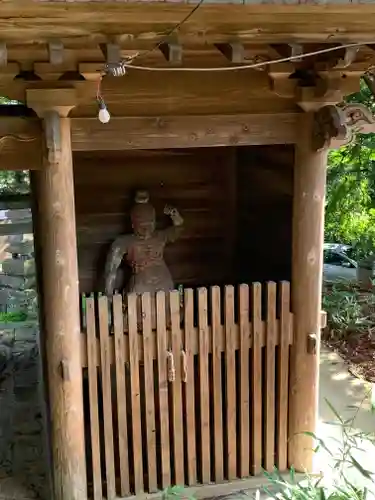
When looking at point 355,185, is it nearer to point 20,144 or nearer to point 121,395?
point 121,395

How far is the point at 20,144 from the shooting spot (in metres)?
3.97

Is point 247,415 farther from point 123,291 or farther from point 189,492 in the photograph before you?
point 123,291

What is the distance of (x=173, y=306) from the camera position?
4.20 metres

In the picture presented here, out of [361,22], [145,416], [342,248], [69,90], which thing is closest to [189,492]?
[145,416]

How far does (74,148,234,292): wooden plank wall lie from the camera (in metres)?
5.80

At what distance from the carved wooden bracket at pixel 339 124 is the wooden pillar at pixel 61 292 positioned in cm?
148

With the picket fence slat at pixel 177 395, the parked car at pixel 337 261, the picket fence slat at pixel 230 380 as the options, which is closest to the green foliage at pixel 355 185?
the parked car at pixel 337 261

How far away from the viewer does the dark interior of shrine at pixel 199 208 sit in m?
5.59

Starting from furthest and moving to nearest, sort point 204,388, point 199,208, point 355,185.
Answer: point 355,185 → point 199,208 → point 204,388

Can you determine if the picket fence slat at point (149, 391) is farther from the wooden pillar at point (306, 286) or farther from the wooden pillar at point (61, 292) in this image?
the wooden pillar at point (306, 286)

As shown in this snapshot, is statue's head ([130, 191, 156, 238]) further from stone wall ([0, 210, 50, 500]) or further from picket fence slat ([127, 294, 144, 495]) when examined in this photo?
stone wall ([0, 210, 50, 500])

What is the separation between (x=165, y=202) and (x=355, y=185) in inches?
112

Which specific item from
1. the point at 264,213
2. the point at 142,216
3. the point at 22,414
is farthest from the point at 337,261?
the point at 22,414

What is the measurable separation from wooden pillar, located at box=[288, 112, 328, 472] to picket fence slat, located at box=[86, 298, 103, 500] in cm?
128
